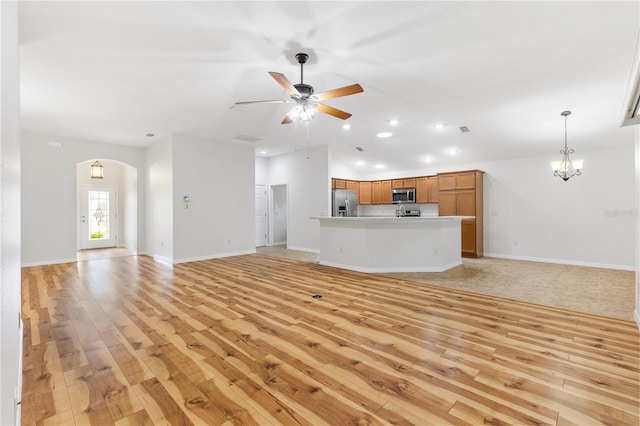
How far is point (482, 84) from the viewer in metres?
4.31

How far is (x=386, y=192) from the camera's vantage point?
31.1 ft

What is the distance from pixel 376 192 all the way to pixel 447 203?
240 cm

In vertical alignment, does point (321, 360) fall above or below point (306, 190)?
below

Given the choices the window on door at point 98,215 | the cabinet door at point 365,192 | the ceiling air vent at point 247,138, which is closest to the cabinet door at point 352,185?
the cabinet door at point 365,192

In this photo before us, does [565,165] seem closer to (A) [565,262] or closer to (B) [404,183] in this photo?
(A) [565,262]

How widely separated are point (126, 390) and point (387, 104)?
16.9 ft

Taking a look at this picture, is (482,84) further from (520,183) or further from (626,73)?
(520,183)

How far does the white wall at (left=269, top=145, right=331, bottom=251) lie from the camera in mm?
8078

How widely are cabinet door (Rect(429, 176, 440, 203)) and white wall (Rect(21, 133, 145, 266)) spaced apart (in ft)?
29.1

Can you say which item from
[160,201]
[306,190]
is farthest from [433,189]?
[160,201]

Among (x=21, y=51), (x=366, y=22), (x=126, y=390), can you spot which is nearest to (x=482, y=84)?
(x=366, y=22)

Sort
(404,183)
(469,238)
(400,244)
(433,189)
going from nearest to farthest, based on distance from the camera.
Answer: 1. (400,244)
2. (469,238)
3. (433,189)
4. (404,183)

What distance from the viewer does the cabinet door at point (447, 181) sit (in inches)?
311

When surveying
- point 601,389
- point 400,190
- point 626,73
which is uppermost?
point 626,73
